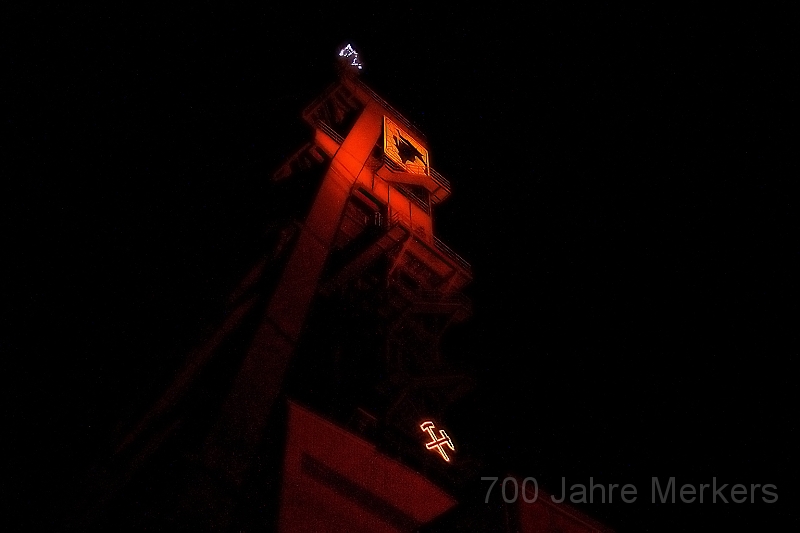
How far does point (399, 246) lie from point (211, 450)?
914 cm

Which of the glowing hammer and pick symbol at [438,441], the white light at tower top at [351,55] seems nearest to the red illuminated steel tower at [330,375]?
the glowing hammer and pick symbol at [438,441]

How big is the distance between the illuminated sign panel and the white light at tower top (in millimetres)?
1894

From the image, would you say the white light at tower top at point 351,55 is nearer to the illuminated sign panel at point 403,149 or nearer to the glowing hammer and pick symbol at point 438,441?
the illuminated sign panel at point 403,149

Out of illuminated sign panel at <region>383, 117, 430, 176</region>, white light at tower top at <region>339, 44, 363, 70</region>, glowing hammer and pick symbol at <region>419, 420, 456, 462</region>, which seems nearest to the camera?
glowing hammer and pick symbol at <region>419, 420, 456, 462</region>

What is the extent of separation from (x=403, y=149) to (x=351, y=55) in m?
3.33

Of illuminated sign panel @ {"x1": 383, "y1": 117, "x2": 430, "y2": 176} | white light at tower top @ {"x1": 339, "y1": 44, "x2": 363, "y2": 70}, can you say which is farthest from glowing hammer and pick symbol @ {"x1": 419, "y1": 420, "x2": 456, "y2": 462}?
white light at tower top @ {"x1": 339, "y1": 44, "x2": 363, "y2": 70}

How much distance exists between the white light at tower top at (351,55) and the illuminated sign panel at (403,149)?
1894 millimetres

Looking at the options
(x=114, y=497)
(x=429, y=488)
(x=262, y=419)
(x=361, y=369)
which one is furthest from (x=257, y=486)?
(x=361, y=369)

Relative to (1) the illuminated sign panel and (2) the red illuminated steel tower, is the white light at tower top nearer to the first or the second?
(2) the red illuminated steel tower

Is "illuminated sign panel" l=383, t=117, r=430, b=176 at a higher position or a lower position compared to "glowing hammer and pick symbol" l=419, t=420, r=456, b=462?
higher

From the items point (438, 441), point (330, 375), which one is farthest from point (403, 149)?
point (438, 441)

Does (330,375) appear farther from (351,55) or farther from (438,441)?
(351,55)

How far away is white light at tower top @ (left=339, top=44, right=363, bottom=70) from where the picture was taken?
59.1ft

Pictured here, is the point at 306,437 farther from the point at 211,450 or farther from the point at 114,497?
the point at 114,497
